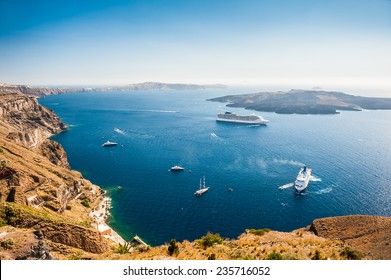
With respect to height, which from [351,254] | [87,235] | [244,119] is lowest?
[87,235]

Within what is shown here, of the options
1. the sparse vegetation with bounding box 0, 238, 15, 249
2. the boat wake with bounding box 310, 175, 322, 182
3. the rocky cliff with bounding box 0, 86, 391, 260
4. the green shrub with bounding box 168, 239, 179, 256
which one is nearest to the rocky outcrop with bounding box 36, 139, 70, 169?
the rocky cliff with bounding box 0, 86, 391, 260

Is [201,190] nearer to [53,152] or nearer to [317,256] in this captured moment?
[317,256]

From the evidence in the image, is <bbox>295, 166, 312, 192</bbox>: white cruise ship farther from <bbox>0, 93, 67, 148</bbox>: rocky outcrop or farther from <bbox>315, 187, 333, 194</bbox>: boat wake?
<bbox>0, 93, 67, 148</bbox>: rocky outcrop

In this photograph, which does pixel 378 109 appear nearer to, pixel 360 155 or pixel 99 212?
pixel 360 155

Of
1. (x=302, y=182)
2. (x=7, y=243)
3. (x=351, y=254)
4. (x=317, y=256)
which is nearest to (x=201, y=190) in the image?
(x=302, y=182)

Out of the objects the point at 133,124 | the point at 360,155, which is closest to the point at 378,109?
the point at 360,155

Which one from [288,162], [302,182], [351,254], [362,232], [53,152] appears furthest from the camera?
[288,162]

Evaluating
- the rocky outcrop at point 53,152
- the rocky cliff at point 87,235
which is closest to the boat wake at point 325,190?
the rocky cliff at point 87,235
